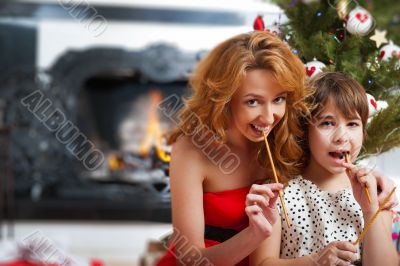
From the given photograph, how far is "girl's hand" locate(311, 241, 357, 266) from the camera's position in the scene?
1.03 meters

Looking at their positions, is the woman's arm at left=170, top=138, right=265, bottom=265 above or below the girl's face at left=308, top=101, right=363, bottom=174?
below

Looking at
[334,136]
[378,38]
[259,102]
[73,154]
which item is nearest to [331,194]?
[334,136]

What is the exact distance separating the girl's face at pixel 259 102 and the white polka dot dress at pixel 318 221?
17 centimetres

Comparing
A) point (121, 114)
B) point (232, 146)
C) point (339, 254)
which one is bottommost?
point (339, 254)

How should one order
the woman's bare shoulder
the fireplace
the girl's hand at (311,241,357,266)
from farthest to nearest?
the fireplace < the woman's bare shoulder < the girl's hand at (311,241,357,266)

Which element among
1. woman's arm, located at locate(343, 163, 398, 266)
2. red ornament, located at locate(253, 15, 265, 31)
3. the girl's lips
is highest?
red ornament, located at locate(253, 15, 265, 31)

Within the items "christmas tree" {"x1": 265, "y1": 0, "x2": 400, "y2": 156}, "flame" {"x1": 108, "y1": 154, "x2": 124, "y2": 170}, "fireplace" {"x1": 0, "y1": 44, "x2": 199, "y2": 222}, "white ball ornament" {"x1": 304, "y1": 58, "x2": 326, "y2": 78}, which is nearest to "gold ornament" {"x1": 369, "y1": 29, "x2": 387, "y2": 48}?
"christmas tree" {"x1": 265, "y1": 0, "x2": 400, "y2": 156}

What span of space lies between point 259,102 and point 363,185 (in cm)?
24

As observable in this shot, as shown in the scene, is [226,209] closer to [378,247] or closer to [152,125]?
[378,247]

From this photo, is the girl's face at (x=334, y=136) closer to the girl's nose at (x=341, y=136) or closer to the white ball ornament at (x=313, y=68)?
the girl's nose at (x=341, y=136)

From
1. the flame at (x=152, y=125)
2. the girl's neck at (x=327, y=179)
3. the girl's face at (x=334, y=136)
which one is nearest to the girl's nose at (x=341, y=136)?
the girl's face at (x=334, y=136)

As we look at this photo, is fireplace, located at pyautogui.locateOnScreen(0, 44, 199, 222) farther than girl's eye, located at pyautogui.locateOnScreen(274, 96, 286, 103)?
Yes

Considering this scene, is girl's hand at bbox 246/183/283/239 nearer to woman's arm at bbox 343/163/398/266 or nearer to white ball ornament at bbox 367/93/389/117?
woman's arm at bbox 343/163/398/266

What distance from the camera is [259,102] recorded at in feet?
3.73
